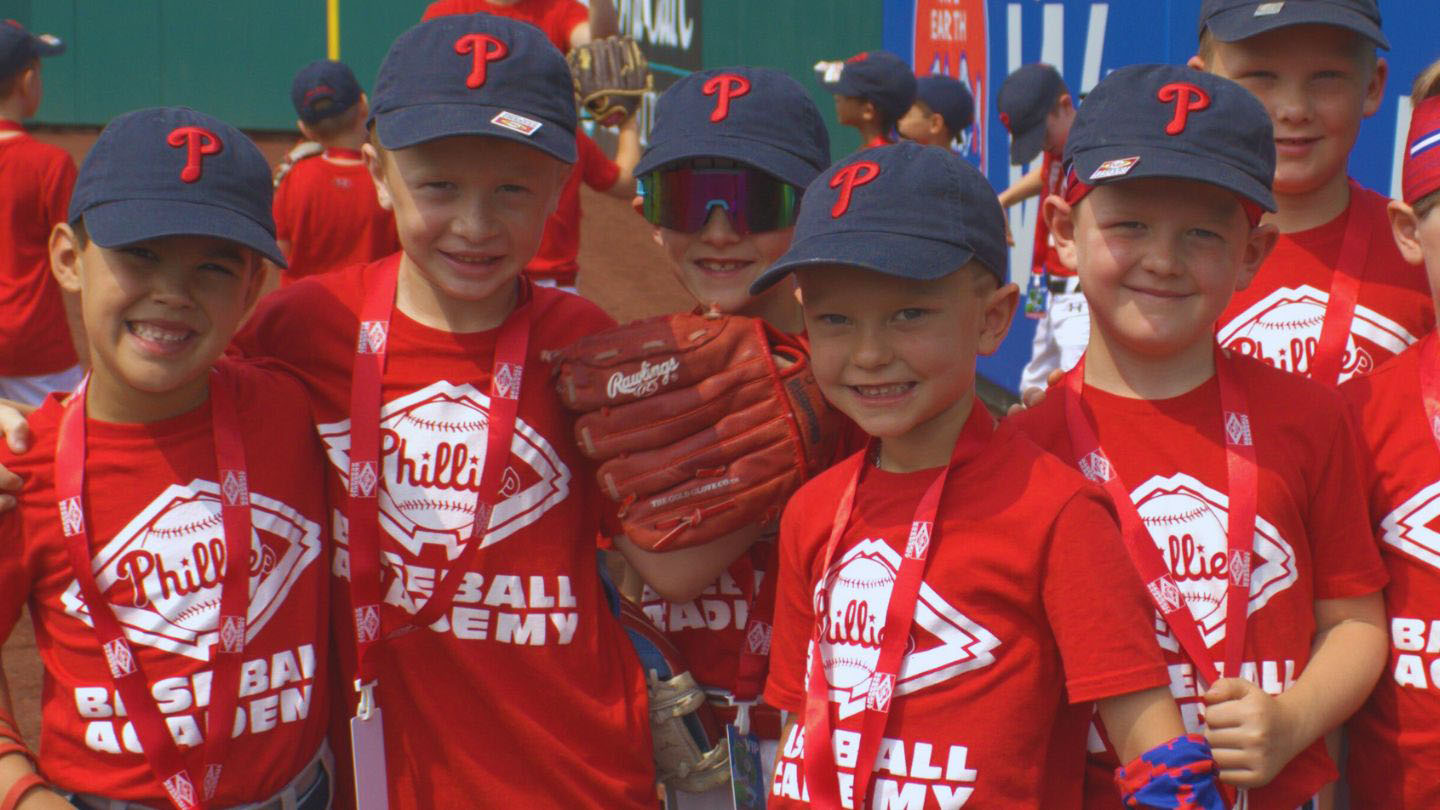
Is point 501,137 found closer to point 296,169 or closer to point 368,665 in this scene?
point 368,665

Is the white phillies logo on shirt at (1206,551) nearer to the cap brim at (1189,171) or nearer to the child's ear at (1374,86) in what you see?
the cap brim at (1189,171)

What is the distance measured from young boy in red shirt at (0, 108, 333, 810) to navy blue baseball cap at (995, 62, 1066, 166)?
5.72 metres

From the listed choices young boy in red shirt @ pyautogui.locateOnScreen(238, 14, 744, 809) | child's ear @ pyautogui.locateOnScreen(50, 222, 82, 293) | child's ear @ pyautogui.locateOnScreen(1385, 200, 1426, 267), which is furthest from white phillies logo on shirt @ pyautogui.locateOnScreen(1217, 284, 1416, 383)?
child's ear @ pyautogui.locateOnScreen(50, 222, 82, 293)

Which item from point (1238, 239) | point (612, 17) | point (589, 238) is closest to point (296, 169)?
point (612, 17)

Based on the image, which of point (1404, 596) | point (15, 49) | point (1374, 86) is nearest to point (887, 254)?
point (1404, 596)

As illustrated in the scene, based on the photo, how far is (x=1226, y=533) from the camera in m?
2.40

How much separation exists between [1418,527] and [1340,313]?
1.76ft

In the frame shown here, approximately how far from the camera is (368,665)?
8.93 feet

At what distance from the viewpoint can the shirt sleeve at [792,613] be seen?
8.14ft

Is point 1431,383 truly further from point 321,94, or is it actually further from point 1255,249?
point 321,94

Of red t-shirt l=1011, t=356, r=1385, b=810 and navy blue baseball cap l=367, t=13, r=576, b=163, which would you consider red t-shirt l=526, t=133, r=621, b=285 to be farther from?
red t-shirt l=1011, t=356, r=1385, b=810

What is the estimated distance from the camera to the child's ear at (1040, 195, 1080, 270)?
8.43ft

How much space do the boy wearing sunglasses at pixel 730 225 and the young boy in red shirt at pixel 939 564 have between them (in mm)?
451

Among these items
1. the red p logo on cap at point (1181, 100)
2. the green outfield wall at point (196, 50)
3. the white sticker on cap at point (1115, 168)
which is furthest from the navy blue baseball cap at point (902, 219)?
the green outfield wall at point (196, 50)
